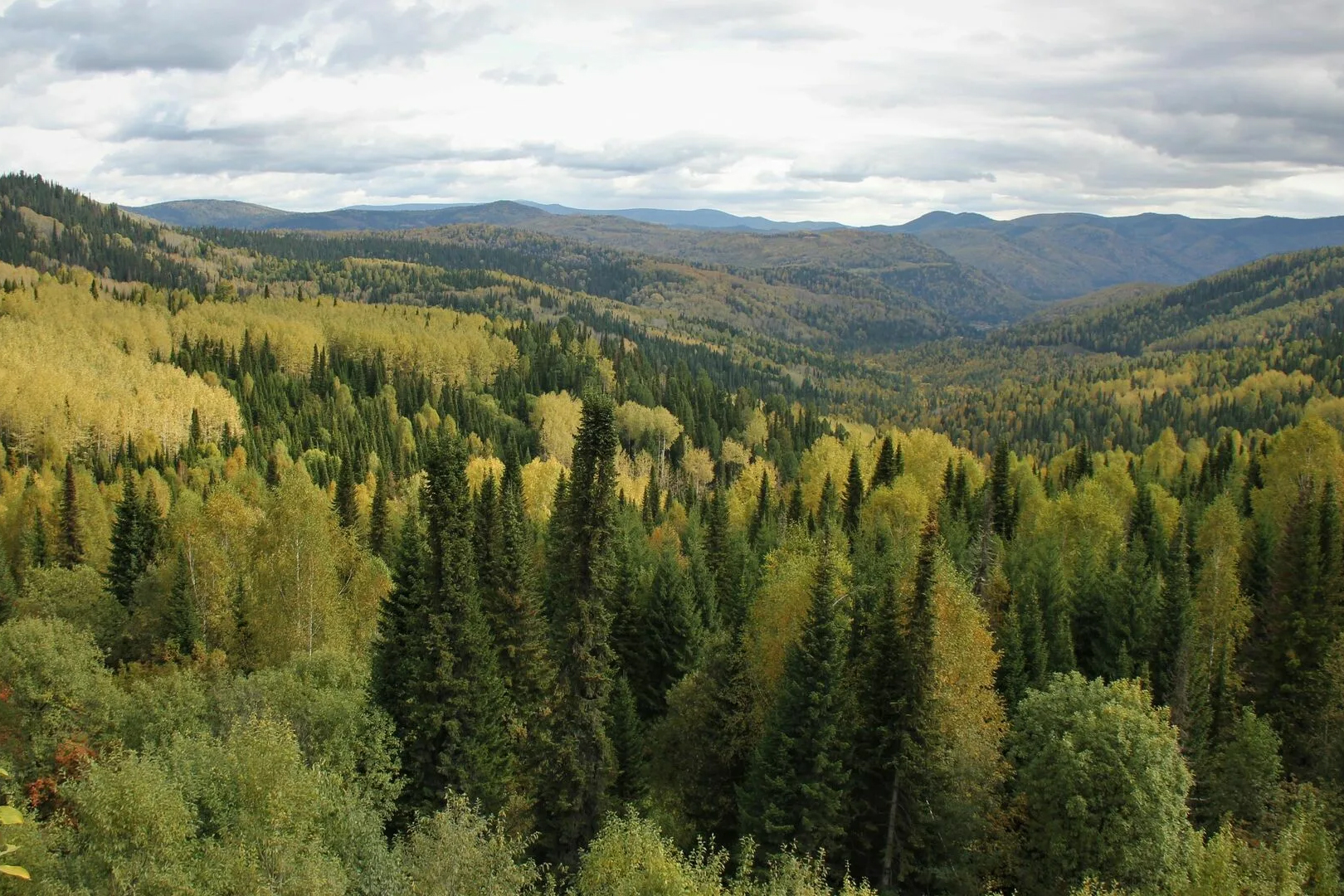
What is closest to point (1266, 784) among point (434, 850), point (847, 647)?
point (847, 647)

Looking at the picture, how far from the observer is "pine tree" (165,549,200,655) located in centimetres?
5816

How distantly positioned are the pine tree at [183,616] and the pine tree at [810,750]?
125 ft

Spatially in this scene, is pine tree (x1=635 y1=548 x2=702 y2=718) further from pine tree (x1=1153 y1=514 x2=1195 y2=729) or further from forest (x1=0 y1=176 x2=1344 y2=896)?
pine tree (x1=1153 y1=514 x2=1195 y2=729)

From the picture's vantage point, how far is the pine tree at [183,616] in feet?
191

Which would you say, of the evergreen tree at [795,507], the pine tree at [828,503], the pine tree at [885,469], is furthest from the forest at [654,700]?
the pine tree at [885,469]

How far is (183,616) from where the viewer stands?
193 ft

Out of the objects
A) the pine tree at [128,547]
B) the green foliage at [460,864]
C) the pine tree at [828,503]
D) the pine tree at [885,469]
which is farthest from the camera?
the pine tree at [885,469]

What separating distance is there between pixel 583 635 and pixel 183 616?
109 ft

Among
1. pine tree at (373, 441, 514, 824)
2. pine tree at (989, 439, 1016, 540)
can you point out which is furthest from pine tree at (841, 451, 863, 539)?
pine tree at (373, 441, 514, 824)

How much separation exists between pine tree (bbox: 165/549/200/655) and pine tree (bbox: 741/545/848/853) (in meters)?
38.1

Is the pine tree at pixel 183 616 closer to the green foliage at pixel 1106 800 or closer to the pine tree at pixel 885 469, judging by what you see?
the green foliage at pixel 1106 800

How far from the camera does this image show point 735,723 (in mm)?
46469

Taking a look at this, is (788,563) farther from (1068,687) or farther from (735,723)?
(1068,687)

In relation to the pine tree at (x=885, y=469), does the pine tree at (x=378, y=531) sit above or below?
below
